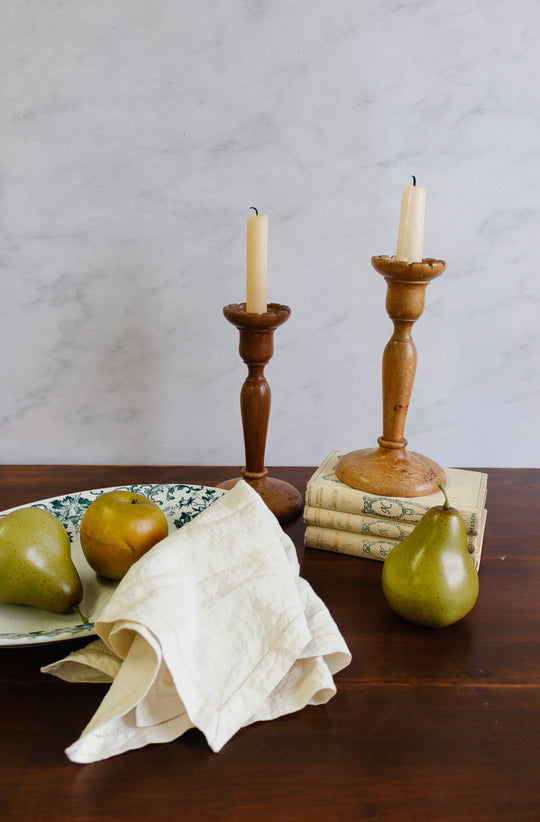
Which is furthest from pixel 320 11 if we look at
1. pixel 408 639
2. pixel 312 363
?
pixel 408 639

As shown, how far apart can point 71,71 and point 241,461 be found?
54 cm

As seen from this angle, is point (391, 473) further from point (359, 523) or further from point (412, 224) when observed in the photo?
point (412, 224)

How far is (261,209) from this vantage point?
0.87 meters

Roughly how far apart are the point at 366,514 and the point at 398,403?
0.12 metres

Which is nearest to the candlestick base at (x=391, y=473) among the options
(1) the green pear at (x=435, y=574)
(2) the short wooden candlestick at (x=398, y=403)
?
(2) the short wooden candlestick at (x=398, y=403)

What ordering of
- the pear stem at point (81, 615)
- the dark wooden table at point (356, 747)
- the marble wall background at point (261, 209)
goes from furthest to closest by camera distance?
the marble wall background at point (261, 209) < the pear stem at point (81, 615) < the dark wooden table at point (356, 747)

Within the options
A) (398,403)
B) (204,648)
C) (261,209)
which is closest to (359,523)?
(398,403)

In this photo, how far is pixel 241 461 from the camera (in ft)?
3.19

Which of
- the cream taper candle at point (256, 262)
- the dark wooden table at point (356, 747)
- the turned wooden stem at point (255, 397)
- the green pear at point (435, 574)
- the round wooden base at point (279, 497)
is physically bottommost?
the dark wooden table at point (356, 747)

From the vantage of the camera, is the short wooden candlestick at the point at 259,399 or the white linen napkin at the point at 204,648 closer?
the white linen napkin at the point at 204,648

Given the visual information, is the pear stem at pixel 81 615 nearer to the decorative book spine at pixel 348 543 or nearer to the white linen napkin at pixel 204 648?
the white linen napkin at pixel 204 648

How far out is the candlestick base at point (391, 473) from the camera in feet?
2.16

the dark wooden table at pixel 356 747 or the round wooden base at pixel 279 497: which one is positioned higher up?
the round wooden base at pixel 279 497

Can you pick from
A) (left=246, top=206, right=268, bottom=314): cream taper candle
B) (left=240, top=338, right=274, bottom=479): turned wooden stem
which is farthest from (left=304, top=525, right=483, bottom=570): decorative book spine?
(left=246, top=206, right=268, bottom=314): cream taper candle
